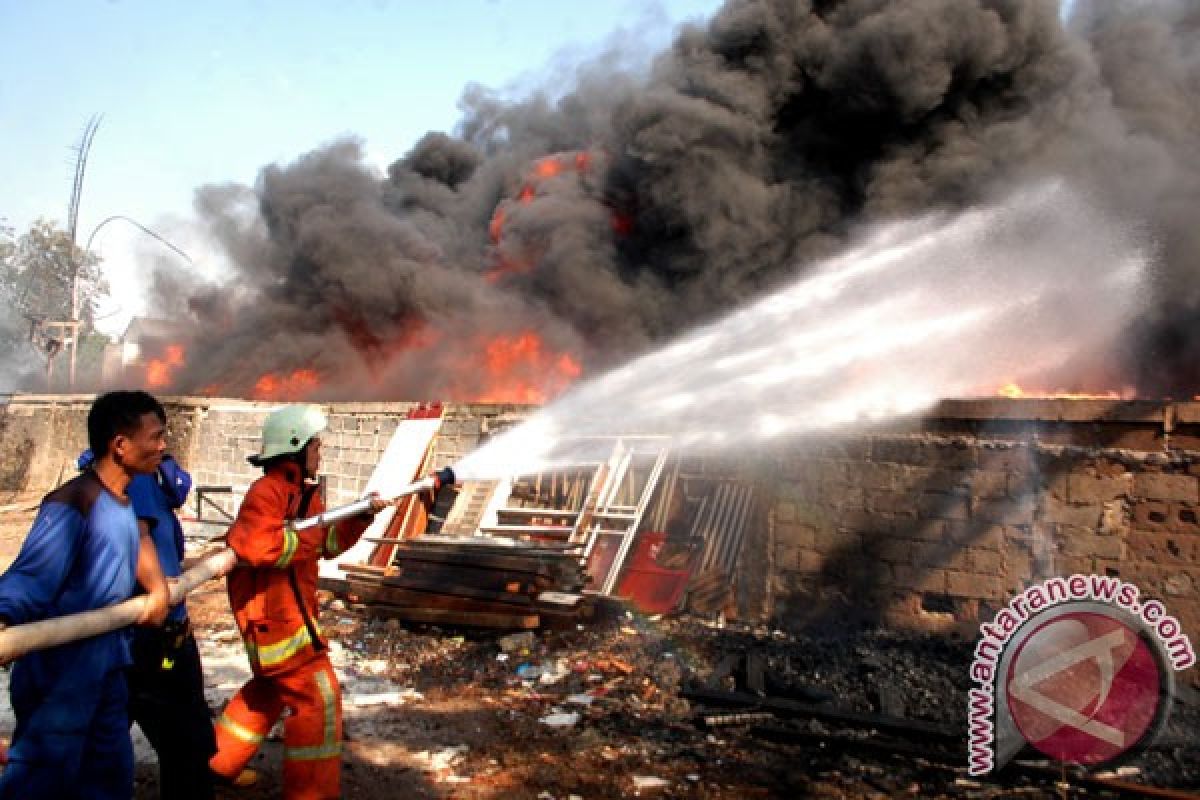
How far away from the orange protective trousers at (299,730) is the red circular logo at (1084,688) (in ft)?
13.3

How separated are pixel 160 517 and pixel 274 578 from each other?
2.86ft

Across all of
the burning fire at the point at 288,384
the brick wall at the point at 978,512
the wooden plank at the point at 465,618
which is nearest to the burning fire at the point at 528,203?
the burning fire at the point at 288,384

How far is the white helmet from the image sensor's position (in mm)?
4309

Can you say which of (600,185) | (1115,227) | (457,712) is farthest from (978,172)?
(457,712)

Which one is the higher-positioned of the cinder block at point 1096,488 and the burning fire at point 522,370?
the burning fire at point 522,370

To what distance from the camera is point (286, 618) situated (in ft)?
13.5

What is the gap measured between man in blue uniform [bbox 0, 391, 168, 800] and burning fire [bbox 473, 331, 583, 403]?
1647 cm

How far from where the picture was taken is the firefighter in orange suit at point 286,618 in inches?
158

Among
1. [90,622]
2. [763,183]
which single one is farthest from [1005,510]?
[763,183]

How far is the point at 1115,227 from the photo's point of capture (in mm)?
13961

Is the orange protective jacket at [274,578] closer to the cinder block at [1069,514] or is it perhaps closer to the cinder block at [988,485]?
the cinder block at [988,485]

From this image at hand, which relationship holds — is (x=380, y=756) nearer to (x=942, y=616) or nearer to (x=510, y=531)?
(x=510, y=531)

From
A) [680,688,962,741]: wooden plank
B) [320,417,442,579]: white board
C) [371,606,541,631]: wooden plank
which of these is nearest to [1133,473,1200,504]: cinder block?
[680,688,962,741]: wooden plank

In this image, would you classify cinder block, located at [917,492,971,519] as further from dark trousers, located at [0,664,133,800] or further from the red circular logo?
dark trousers, located at [0,664,133,800]
